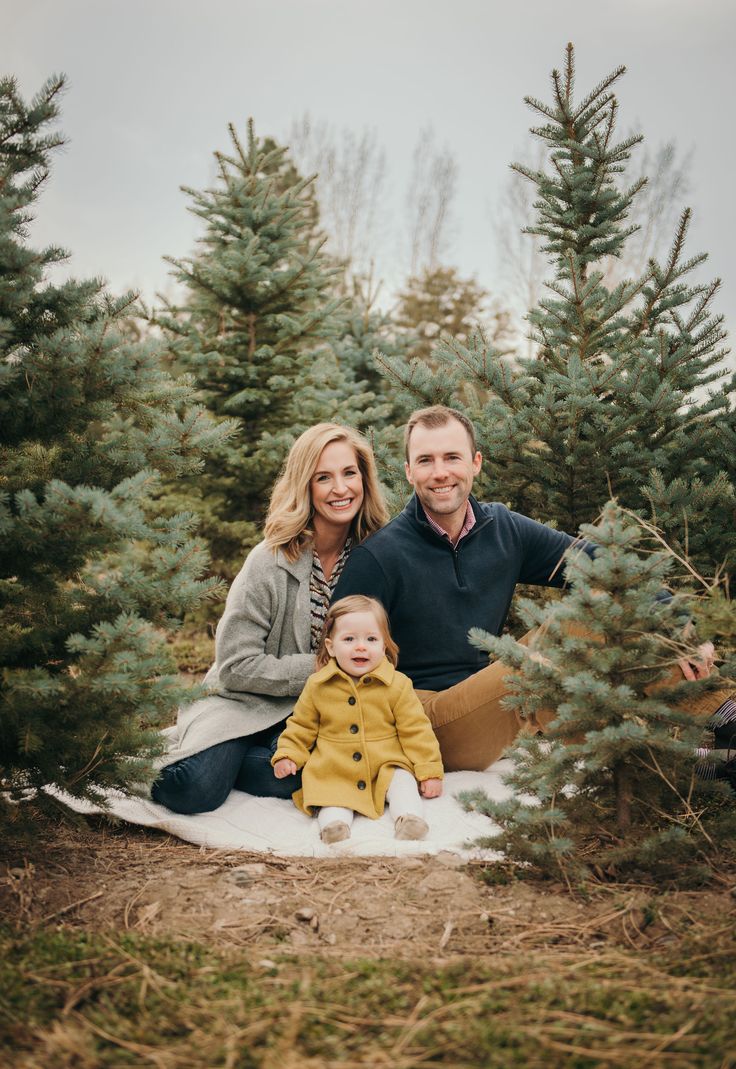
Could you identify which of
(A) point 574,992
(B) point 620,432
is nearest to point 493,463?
(B) point 620,432

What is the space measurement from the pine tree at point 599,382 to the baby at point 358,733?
167cm

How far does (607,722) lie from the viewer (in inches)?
109

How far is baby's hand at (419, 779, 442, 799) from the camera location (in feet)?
11.8

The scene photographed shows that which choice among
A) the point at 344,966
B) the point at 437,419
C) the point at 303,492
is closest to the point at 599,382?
the point at 437,419

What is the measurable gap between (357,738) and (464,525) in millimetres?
1285

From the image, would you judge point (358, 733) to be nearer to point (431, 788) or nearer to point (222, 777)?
point (431, 788)

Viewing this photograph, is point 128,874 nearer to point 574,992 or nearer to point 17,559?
point 17,559

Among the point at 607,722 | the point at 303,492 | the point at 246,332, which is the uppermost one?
the point at 246,332

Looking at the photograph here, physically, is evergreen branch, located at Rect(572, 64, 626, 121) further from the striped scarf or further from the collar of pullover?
the striped scarf

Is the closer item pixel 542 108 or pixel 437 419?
pixel 437 419

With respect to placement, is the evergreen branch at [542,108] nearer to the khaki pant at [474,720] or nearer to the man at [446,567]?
the man at [446,567]

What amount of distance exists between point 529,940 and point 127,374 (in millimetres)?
2346

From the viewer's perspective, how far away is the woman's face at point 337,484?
13.4 feet

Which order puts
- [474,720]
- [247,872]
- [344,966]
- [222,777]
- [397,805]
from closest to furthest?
[344,966] → [247,872] → [397,805] → [222,777] → [474,720]
